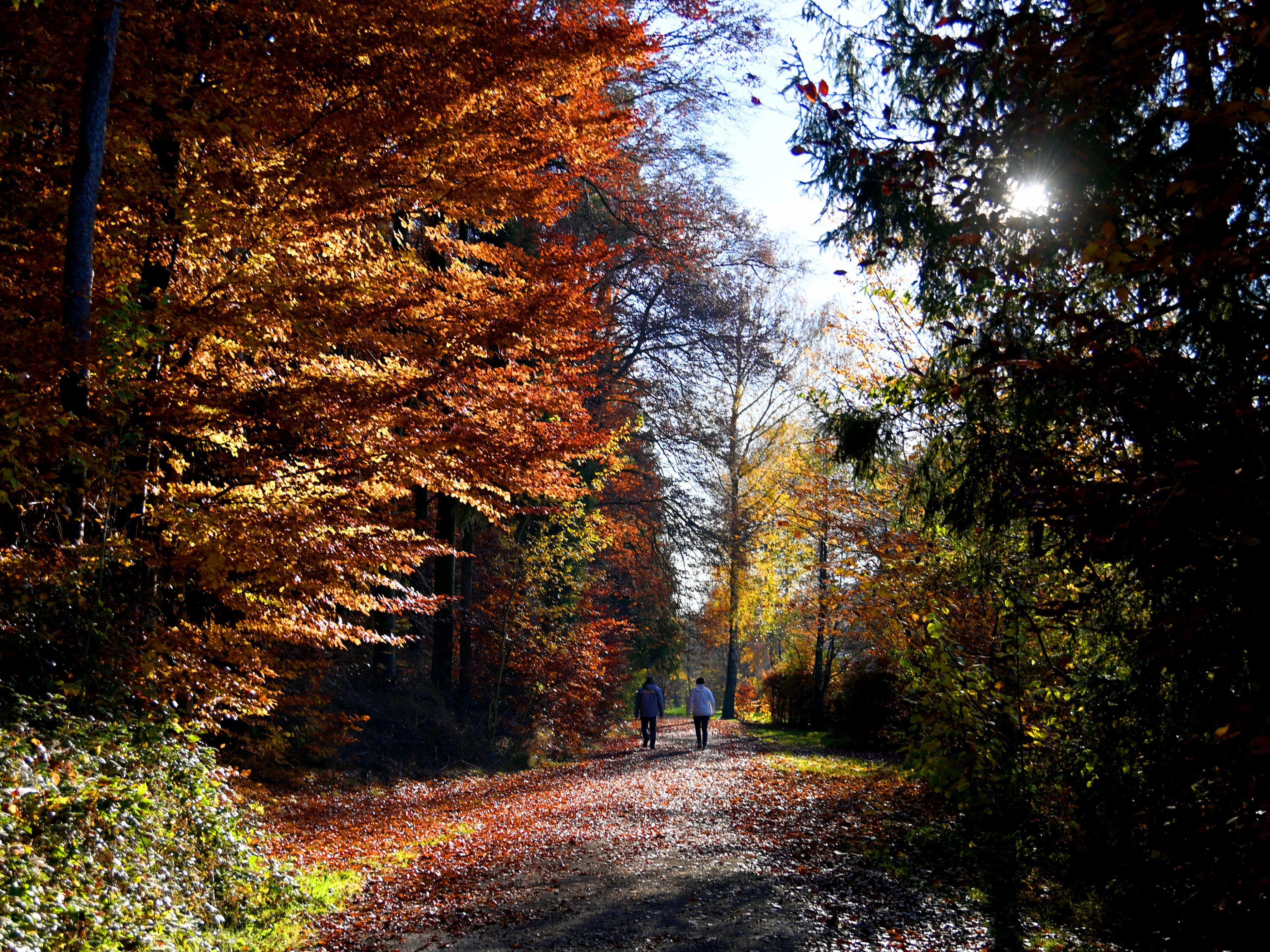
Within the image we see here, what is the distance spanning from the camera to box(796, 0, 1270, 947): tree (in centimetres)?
418

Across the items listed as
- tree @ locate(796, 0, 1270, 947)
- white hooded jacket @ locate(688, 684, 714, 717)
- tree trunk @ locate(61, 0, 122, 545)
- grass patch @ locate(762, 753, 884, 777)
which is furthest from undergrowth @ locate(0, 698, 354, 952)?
white hooded jacket @ locate(688, 684, 714, 717)

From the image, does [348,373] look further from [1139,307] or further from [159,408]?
[1139,307]

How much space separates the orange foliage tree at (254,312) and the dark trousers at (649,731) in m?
11.3

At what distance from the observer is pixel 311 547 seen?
7930 mm

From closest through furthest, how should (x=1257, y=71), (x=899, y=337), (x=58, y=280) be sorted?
(x=1257, y=71)
(x=58, y=280)
(x=899, y=337)

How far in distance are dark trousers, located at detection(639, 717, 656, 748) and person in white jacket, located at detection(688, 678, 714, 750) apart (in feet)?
3.11

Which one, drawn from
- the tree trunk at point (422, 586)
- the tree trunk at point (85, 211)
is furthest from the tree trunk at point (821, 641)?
the tree trunk at point (85, 211)

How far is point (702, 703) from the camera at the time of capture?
19.8 meters

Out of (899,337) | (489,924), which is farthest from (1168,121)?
(899,337)

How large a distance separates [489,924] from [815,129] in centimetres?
632

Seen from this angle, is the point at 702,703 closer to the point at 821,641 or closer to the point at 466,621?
the point at 821,641

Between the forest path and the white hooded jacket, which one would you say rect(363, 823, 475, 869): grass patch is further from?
the white hooded jacket

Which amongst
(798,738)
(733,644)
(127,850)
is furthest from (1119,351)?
(733,644)

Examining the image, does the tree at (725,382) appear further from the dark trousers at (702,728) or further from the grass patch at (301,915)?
the grass patch at (301,915)
